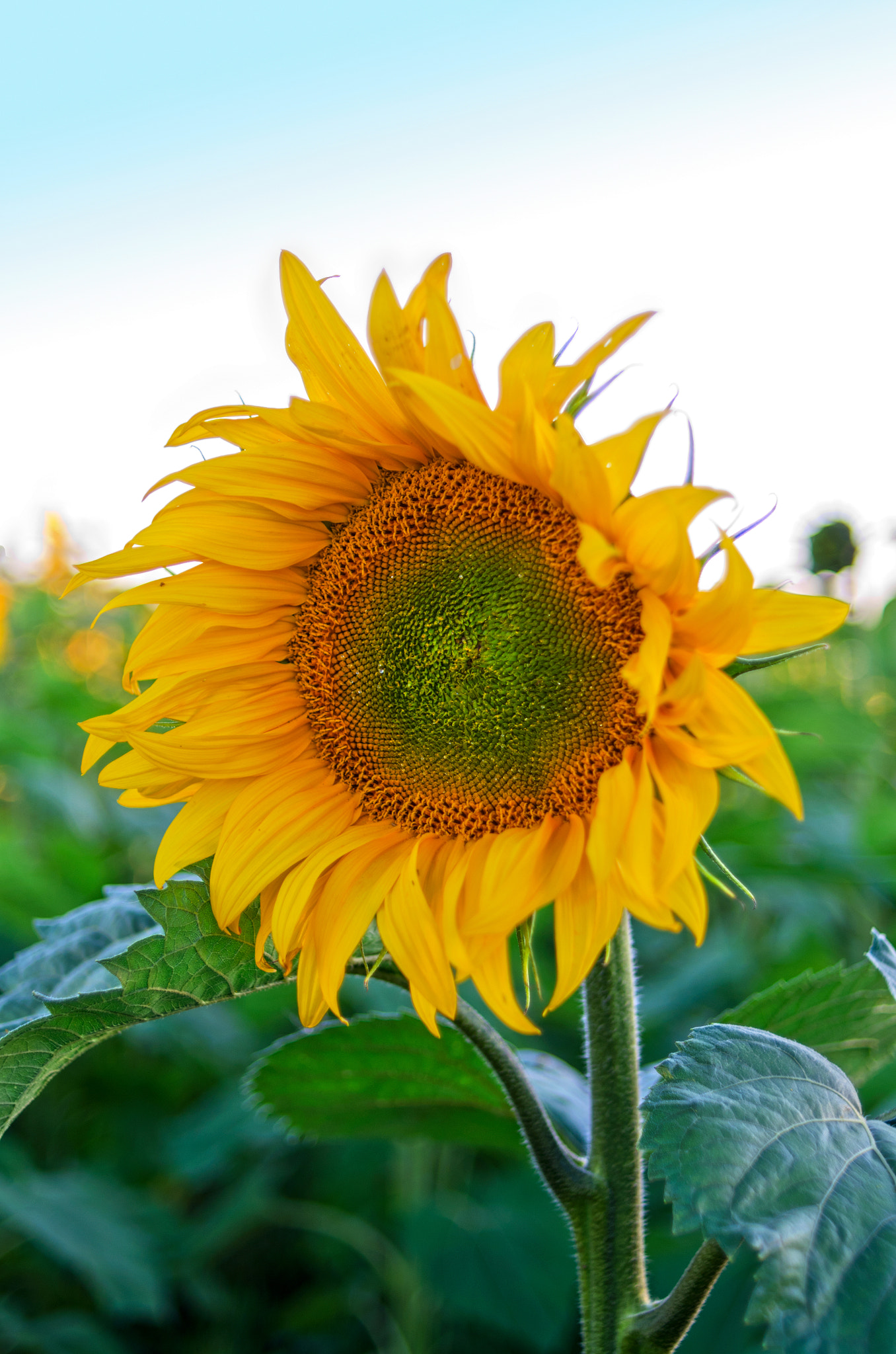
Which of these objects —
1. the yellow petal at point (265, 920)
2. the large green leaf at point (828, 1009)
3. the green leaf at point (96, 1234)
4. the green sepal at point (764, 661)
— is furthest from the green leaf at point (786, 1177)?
the green leaf at point (96, 1234)

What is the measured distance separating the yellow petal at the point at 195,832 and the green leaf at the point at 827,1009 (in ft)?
2.01

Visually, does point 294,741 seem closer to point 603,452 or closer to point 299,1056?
point 299,1056

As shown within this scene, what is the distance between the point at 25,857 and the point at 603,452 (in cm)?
229

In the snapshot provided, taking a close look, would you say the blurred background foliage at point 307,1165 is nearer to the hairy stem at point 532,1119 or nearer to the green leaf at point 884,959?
the green leaf at point 884,959

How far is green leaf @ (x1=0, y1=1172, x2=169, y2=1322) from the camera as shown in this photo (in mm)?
2289

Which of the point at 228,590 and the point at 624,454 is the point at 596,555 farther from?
the point at 228,590

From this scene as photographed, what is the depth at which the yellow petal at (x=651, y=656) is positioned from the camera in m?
0.98

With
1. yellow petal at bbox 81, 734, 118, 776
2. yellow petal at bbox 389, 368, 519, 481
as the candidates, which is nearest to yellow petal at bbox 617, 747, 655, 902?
yellow petal at bbox 389, 368, 519, 481

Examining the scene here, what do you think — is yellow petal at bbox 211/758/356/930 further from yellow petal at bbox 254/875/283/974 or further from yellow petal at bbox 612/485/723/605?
yellow petal at bbox 612/485/723/605

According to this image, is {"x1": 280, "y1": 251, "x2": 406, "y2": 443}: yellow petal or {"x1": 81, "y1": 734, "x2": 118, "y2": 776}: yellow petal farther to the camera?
{"x1": 81, "y1": 734, "x2": 118, "y2": 776}: yellow petal

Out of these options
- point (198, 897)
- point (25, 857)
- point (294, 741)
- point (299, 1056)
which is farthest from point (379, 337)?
point (25, 857)

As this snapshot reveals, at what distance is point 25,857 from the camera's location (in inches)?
111

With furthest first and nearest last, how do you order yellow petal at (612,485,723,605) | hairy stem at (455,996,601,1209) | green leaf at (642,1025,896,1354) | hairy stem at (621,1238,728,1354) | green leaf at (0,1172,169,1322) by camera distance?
green leaf at (0,1172,169,1322) → hairy stem at (455,996,601,1209) → hairy stem at (621,1238,728,1354) → yellow petal at (612,485,723,605) → green leaf at (642,1025,896,1354)

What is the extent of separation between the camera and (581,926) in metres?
1.08
